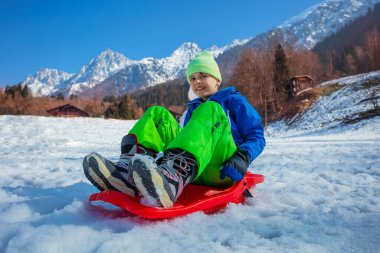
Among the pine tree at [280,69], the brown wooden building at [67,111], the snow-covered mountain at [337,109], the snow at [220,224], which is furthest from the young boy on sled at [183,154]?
the brown wooden building at [67,111]

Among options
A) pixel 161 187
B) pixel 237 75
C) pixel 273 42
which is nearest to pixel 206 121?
pixel 161 187

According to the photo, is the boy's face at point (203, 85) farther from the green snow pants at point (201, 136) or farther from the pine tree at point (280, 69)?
the pine tree at point (280, 69)

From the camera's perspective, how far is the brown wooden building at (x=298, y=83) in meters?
32.0

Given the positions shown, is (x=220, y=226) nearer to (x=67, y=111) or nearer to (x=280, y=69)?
(x=280, y=69)

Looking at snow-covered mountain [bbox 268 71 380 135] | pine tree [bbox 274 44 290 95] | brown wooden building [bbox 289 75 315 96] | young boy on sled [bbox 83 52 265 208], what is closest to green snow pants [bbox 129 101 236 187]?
young boy on sled [bbox 83 52 265 208]

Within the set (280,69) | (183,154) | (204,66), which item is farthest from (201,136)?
(280,69)

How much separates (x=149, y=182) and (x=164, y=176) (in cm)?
10

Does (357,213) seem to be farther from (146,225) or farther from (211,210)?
(146,225)

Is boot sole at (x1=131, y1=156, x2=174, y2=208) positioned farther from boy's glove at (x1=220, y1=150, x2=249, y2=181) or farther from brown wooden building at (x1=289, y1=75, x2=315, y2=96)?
brown wooden building at (x1=289, y1=75, x2=315, y2=96)

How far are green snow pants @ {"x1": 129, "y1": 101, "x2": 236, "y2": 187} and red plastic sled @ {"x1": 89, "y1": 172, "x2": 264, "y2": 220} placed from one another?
11 centimetres

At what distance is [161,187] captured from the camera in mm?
1465

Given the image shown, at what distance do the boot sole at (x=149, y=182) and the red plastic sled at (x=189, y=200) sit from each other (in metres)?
0.05

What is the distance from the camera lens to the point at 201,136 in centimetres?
168

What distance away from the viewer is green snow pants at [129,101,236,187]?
5.47ft
